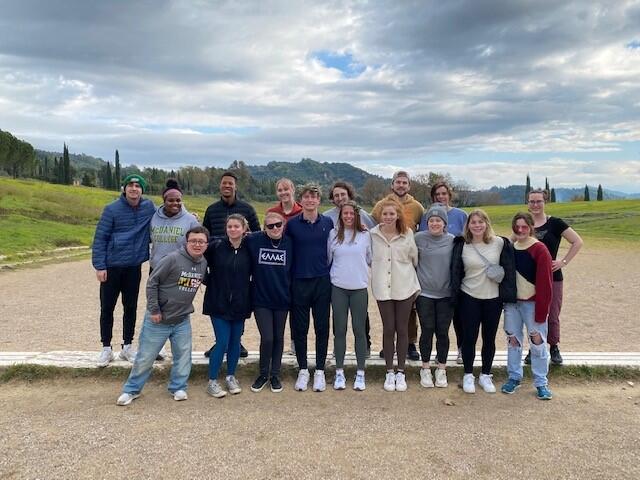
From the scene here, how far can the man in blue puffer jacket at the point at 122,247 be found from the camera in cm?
546

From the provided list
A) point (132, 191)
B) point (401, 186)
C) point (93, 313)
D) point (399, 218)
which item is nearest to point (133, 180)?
point (132, 191)

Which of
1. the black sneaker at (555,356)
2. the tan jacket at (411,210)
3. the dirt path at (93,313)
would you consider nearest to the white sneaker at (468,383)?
the black sneaker at (555,356)

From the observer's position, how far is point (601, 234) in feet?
112

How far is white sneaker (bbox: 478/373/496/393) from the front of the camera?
16.9ft

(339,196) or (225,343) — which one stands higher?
(339,196)

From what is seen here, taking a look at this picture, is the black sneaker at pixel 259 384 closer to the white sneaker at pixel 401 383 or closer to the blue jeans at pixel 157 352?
the blue jeans at pixel 157 352

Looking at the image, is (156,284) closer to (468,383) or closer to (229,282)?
(229,282)

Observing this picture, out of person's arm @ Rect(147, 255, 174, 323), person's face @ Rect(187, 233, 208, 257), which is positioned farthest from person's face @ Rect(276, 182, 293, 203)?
person's arm @ Rect(147, 255, 174, 323)

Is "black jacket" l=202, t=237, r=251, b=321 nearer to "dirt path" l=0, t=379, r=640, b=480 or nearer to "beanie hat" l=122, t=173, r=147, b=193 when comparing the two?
"dirt path" l=0, t=379, r=640, b=480

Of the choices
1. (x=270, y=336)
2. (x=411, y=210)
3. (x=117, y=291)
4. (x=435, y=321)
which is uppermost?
(x=411, y=210)

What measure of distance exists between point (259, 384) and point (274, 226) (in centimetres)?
176

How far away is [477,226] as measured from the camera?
5094 mm

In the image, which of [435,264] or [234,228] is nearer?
[234,228]

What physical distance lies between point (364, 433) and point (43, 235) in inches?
913
